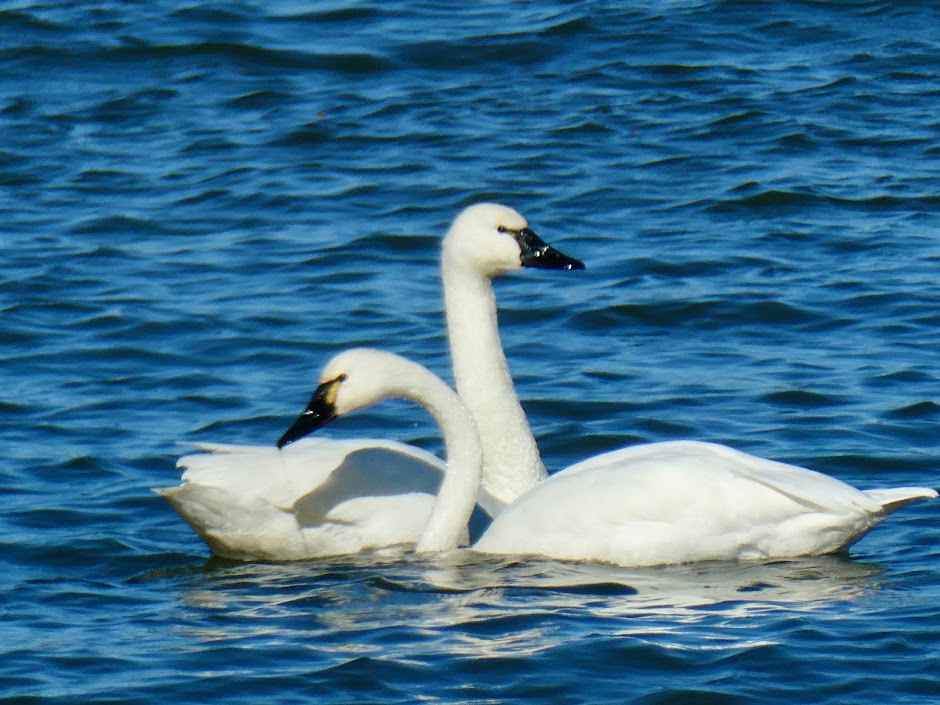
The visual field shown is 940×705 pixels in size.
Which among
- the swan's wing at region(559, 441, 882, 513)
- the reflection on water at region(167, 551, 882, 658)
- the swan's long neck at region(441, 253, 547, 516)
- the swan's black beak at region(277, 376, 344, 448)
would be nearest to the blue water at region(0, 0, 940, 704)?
the reflection on water at region(167, 551, 882, 658)

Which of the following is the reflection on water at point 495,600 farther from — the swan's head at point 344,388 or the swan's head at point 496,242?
the swan's head at point 496,242

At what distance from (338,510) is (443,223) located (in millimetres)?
5194

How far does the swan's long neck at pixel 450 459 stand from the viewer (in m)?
7.58

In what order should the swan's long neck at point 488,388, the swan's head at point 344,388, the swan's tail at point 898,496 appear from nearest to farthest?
the swan's tail at point 898,496 < the swan's head at point 344,388 < the swan's long neck at point 488,388

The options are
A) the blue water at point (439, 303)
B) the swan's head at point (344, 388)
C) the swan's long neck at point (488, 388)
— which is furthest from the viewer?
the swan's long neck at point (488, 388)

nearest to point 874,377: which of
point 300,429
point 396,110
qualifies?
point 300,429

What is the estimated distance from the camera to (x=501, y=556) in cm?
743

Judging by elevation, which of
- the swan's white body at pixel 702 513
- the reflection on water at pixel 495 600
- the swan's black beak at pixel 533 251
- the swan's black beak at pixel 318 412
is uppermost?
the swan's black beak at pixel 533 251

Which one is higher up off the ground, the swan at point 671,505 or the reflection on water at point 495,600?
the swan at point 671,505

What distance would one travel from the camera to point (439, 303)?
1145 centimetres

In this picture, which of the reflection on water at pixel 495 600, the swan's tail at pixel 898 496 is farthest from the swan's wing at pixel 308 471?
the swan's tail at pixel 898 496

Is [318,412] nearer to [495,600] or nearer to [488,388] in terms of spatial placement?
[495,600]

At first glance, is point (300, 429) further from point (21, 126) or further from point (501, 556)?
point (21, 126)

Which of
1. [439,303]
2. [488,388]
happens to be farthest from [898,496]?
[439,303]
